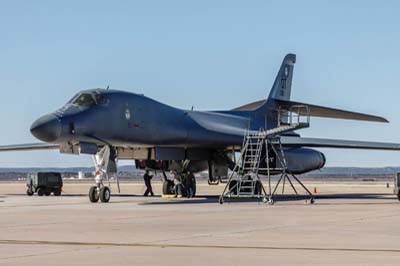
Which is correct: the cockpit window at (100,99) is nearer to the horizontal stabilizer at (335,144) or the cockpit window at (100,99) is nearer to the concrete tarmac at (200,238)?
the concrete tarmac at (200,238)

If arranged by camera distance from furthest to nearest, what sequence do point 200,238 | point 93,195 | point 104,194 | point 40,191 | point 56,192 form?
point 56,192 → point 40,191 → point 93,195 → point 104,194 → point 200,238

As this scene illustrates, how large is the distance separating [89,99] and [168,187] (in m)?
8.58

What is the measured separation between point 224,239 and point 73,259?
10.7ft

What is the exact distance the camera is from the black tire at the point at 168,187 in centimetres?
3288

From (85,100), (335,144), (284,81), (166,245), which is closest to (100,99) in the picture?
(85,100)

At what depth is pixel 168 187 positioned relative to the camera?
3294 cm

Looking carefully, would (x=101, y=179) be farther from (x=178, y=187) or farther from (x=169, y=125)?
(x=178, y=187)

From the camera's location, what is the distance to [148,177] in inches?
1315

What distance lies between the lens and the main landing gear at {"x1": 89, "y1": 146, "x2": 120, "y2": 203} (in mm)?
25484

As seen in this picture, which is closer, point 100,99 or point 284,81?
point 100,99

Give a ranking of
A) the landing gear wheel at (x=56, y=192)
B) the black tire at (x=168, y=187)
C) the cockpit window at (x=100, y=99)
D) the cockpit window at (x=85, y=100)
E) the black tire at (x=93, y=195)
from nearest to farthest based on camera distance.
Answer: the cockpit window at (x=85, y=100)
the cockpit window at (x=100, y=99)
the black tire at (x=93, y=195)
the black tire at (x=168, y=187)
the landing gear wheel at (x=56, y=192)

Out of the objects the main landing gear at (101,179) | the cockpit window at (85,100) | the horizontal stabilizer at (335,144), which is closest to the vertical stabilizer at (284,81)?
the horizontal stabilizer at (335,144)

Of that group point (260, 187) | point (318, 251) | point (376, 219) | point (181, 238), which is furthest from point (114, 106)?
point (318, 251)

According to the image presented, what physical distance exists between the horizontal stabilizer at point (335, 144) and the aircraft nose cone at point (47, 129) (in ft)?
33.2
